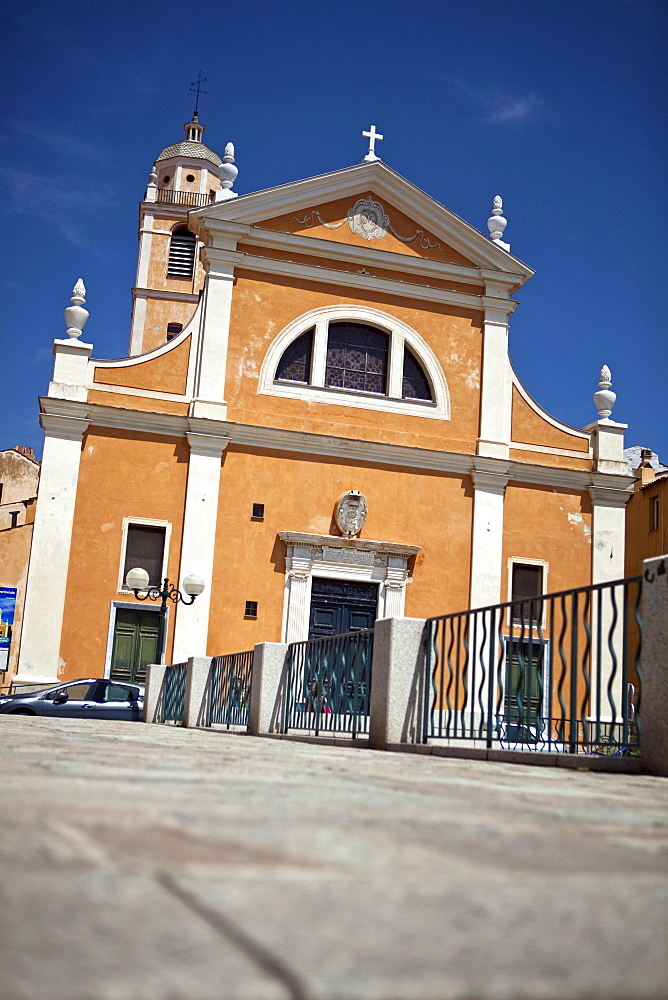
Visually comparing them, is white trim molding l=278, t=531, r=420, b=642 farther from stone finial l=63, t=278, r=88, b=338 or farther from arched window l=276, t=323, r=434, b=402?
stone finial l=63, t=278, r=88, b=338

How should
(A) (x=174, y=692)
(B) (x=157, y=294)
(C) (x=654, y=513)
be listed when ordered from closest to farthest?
(A) (x=174, y=692) → (C) (x=654, y=513) → (B) (x=157, y=294)

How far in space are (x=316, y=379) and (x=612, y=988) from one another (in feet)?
67.0

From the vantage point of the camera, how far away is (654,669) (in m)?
5.70

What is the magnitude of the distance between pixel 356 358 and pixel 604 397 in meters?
5.88

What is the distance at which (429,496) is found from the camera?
21.3m

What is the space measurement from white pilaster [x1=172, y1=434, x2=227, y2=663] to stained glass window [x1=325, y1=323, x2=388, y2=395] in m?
3.09

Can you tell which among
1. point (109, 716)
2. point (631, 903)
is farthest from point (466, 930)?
point (109, 716)

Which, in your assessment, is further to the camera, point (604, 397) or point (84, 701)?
point (604, 397)

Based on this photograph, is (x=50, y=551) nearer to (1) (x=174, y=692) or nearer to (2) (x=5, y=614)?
(1) (x=174, y=692)

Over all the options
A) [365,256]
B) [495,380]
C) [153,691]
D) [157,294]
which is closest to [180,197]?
[157,294]

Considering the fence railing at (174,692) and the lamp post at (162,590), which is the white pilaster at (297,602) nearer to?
the lamp post at (162,590)

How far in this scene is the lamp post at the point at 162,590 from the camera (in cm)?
1770

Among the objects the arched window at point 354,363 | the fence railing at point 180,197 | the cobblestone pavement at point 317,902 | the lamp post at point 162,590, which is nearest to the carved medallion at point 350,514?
the arched window at point 354,363

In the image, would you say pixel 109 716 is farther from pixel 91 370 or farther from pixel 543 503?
pixel 543 503
